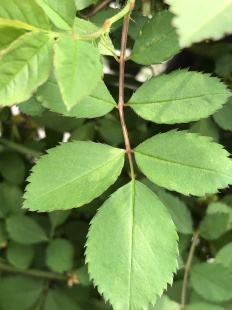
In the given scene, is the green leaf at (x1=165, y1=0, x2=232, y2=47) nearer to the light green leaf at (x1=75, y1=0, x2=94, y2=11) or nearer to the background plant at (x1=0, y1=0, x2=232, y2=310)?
the background plant at (x1=0, y1=0, x2=232, y2=310)

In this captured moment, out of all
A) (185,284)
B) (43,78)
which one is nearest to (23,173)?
(185,284)

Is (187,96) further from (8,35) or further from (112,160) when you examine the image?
(8,35)

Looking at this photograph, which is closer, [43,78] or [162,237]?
[43,78]

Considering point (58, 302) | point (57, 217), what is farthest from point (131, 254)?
point (58, 302)

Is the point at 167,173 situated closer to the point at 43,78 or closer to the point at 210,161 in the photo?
the point at 210,161

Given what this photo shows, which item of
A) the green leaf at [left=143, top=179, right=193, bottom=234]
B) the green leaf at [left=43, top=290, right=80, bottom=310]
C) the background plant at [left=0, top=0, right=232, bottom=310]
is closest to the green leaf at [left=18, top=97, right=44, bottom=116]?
the background plant at [left=0, top=0, right=232, bottom=310]

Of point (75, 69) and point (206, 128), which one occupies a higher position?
point (75, 69)
